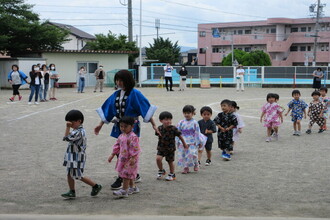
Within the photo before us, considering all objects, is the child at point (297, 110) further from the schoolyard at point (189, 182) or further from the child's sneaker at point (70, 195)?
the child's sneaker at point (70, 195)

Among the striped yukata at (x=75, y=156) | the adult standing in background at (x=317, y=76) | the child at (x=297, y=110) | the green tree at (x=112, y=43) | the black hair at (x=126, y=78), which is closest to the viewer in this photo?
the striped yukata at (x=75, y=156)

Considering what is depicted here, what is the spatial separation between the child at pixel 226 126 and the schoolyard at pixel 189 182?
258 millimetres

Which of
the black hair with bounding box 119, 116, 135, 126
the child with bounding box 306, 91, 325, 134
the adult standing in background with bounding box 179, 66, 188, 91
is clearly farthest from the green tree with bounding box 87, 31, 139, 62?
the black hair with bounding box 119, 116, 135, 126

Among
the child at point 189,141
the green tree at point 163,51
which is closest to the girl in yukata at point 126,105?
the child at point 189,141

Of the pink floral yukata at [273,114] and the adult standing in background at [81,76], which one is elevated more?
the adult standing in background at [81,76]

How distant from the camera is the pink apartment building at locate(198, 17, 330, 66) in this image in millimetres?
63644

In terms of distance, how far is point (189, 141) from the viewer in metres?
7.15

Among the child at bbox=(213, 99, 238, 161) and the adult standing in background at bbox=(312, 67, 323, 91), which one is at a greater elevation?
the adult standing in background at bbox=(312, 67, 323, 91)

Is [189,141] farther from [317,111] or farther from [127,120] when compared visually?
[317,111]

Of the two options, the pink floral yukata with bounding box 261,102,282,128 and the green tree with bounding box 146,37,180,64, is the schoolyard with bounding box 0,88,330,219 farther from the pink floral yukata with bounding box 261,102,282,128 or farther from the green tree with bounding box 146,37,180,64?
the green tree with bounding box 146,37,180,64

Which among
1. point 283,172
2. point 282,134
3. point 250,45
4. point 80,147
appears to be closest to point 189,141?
point 283,172

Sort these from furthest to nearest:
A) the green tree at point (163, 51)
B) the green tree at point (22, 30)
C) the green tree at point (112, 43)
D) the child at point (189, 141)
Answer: the green tree at point (163, 51)
the green tree at point (112, 43)
the green tree at point (22, 30)
the child at point (189, 141)

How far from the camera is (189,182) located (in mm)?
6637

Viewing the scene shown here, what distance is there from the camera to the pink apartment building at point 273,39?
209ft
